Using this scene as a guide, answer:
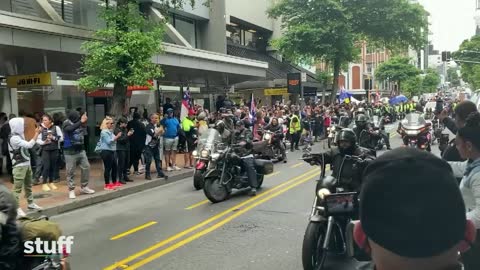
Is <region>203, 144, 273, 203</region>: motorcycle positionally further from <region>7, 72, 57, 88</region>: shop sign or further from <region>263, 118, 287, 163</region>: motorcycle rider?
<region>263, 118, 287, 163</region>: motorcycle rider

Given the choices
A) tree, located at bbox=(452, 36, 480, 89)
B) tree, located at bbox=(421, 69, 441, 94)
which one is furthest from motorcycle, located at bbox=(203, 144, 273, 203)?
tree, located at bbox=(421, 69, 441, 94)

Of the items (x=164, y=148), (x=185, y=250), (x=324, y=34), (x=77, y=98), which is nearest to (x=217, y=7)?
(x=324, y=34)

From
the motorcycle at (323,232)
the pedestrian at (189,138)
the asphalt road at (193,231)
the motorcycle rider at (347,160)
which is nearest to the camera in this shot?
the motorcycle at (323,232)

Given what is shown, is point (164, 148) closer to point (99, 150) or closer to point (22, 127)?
point (99, 150)

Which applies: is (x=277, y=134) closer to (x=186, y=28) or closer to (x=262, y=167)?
(x=262, y=167)

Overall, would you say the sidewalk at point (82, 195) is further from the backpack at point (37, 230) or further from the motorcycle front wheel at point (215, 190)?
the backpack at point (37, 230)

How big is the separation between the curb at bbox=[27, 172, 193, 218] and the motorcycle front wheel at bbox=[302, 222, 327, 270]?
546 cm

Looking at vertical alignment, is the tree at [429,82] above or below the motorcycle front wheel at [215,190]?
above

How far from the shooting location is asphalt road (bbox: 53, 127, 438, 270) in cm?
616

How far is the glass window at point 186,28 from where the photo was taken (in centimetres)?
2483

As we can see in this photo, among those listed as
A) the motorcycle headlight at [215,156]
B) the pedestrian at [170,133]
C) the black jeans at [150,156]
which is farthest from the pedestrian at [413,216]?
the pedestrian at [170,133]

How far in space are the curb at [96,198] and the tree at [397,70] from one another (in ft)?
201

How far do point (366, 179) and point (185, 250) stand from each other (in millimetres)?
5385

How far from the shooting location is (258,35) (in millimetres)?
34594
